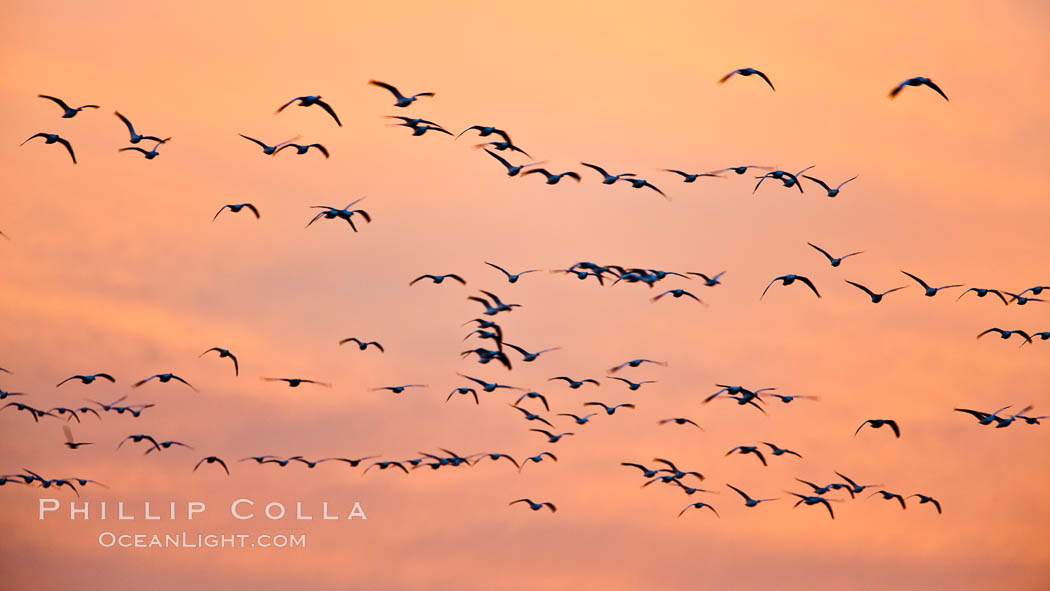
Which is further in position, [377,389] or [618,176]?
[377,389]

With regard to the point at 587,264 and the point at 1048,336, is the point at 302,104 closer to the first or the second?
the point at 587,264

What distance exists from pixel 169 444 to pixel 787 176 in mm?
35552

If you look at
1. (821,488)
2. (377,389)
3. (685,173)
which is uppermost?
(685,173)

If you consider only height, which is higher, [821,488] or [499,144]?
[499,144]

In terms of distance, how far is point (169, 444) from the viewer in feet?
280

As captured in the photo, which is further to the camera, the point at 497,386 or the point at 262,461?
the point at 262,461

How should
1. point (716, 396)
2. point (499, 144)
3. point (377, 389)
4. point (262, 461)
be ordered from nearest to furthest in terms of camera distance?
1. point (499, 144)
2. point (716, 396)
3. point (377, 389)
4. point (262, 461)

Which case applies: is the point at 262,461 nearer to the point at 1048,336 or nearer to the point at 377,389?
the point at 377,389

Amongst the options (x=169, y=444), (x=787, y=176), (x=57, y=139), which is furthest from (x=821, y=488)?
(x=57, y=139)

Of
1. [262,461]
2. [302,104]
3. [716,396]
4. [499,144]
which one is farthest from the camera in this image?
[262,461]

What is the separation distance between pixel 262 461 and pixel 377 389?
10483 mm

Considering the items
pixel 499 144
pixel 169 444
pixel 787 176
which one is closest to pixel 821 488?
pixel 787 176

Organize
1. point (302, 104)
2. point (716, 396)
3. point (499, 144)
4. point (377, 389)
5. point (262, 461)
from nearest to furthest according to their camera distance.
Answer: point (302, 104) < point (499, 144) < point (716, 396) < point (377, 389) < point (262, 461)

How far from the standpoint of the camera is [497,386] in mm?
78688
